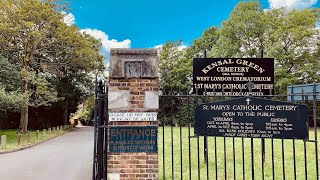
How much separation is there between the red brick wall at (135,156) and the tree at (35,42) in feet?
55.9

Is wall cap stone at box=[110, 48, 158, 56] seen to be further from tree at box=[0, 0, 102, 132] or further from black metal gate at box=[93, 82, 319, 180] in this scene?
tree at box=[0, 0, 102, 132]

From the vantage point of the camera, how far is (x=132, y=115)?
5211mm

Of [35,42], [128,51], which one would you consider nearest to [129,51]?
[128,51]

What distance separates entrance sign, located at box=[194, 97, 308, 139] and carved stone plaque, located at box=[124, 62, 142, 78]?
118cm

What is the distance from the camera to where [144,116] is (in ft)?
17.1

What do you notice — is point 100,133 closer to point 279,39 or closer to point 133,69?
point 133,69

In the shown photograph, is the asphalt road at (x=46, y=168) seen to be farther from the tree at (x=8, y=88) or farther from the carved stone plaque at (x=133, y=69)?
the tree at (x=8, y=88)

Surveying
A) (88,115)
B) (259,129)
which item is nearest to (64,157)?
(259,129)

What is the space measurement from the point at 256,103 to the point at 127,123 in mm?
2178

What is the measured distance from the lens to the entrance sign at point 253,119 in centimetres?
493

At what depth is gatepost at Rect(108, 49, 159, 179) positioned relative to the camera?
520 centimetres

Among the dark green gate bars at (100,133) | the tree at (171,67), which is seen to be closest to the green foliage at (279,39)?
the tree at (171,67)

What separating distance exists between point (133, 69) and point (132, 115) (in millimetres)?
800

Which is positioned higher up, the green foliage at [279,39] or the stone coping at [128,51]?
the green foliage at [279,39]
